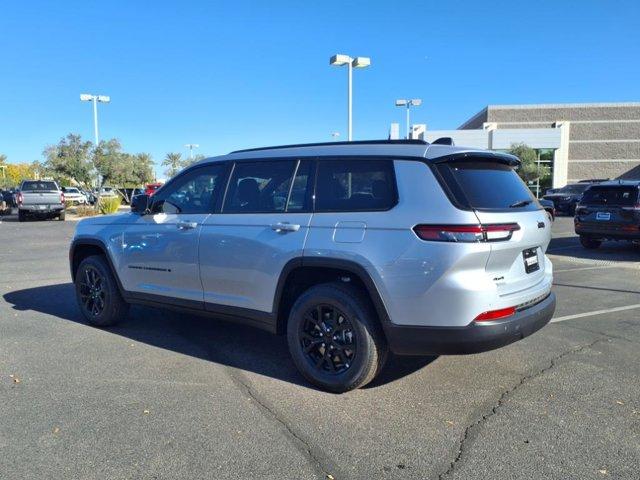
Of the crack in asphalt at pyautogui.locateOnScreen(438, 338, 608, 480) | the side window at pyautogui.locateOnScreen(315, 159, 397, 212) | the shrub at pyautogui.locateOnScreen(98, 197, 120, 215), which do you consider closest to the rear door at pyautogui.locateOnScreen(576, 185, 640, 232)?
the crack in asphalt at pyautogui.locateOnScreen(438, 338, 608, 480)

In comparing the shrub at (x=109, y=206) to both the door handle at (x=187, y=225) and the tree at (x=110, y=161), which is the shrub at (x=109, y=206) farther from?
the door handle at (x=187, y=225)

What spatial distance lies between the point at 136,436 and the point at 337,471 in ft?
4.29

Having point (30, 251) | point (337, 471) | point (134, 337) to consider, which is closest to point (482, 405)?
point (337, 471)

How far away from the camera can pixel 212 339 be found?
5.46 metres

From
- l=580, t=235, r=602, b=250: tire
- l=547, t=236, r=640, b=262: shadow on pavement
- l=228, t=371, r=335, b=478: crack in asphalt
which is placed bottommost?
l=228, t=371, r=335, b=478: crack in asphalt

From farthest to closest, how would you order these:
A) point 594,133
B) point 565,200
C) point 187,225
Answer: point 594,133
point 565,200
point 187,225

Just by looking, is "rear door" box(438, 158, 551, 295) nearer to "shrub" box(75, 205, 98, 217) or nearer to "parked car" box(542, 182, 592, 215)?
"parked car" box(542, 182, 592, 215)

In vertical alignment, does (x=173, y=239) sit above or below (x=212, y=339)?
above

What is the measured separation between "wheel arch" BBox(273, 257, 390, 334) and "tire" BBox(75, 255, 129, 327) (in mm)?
2289

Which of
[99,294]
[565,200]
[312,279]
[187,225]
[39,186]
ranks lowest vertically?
[99,294]

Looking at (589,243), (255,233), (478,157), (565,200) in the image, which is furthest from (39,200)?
(565,200)

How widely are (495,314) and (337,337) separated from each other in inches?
45.3

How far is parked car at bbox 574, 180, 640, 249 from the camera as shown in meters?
11.5

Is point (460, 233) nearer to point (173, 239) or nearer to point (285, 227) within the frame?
point (285, 227)
